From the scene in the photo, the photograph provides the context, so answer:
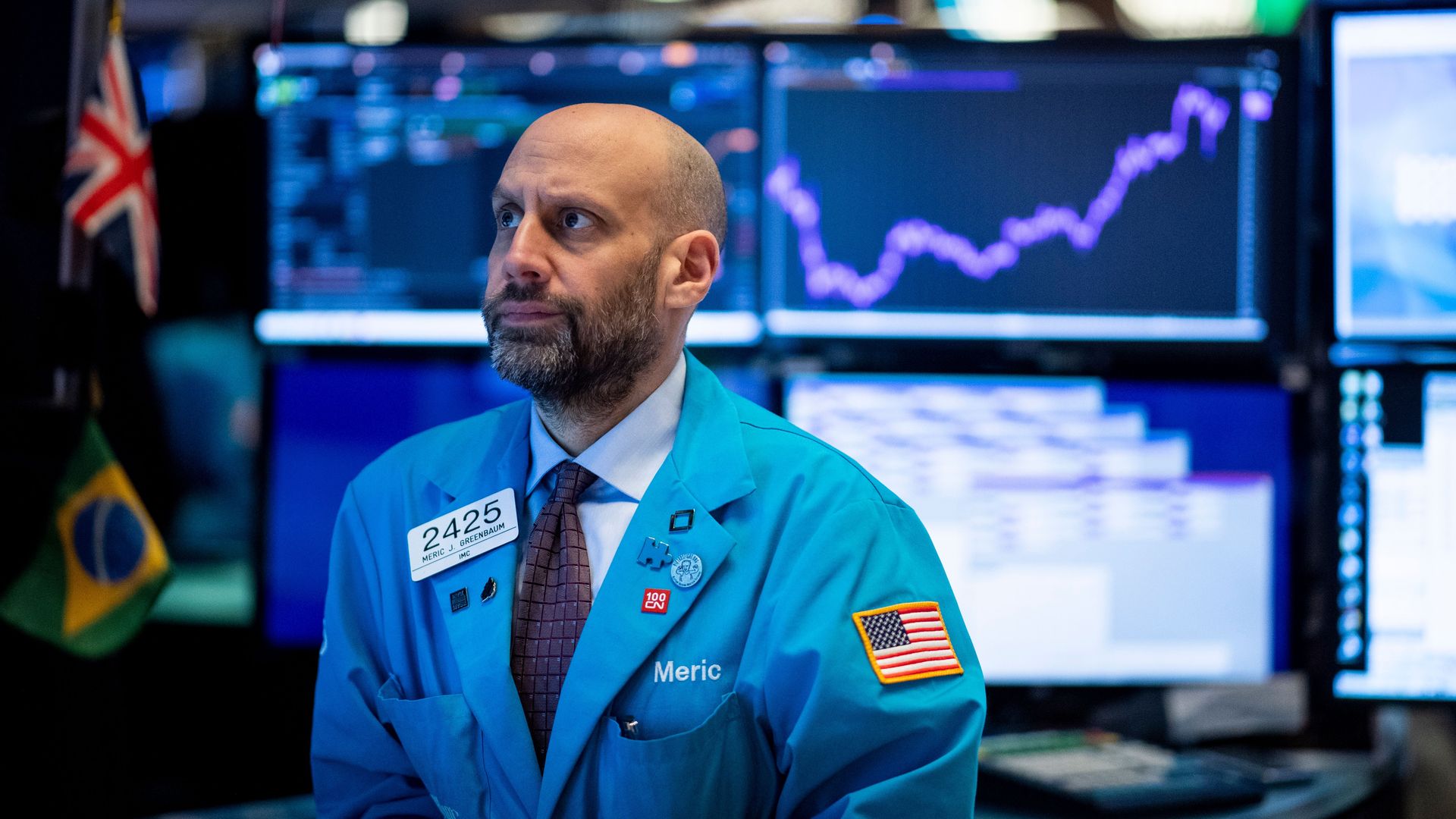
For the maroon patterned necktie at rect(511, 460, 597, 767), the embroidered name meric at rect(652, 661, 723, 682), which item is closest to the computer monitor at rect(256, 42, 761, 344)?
the maroon patterned necktie at rect(511, 460, 597, 767)

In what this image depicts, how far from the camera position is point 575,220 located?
47.3 inches

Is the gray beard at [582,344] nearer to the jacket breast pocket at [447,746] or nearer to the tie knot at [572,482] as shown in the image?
the tie knot at [572,482]

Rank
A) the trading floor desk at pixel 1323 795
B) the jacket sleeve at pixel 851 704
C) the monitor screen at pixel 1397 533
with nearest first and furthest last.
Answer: the jacket sleeve at pixel 851 704
the trading floor desk at pixel 1323 795
the monitor screen at pixel 1397 533

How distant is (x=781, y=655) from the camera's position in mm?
1130

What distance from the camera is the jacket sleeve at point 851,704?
1.11 meters

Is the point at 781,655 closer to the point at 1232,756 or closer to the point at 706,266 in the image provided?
the point at 706,266

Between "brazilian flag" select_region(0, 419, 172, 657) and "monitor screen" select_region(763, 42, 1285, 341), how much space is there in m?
1.00

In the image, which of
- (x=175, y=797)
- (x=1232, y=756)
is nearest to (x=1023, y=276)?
(x=1232, y=756)

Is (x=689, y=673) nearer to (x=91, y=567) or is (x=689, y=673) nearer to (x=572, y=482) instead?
(x=572, y=482)

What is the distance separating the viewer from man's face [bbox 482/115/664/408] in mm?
1186

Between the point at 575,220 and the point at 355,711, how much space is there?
0.54m

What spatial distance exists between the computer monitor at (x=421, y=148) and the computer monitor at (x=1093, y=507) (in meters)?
0.40

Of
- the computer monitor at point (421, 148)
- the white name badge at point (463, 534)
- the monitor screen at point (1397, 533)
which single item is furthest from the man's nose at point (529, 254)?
the monitor screen at point (1397, 533)

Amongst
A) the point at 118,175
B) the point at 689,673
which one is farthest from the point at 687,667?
the point at 118,175
